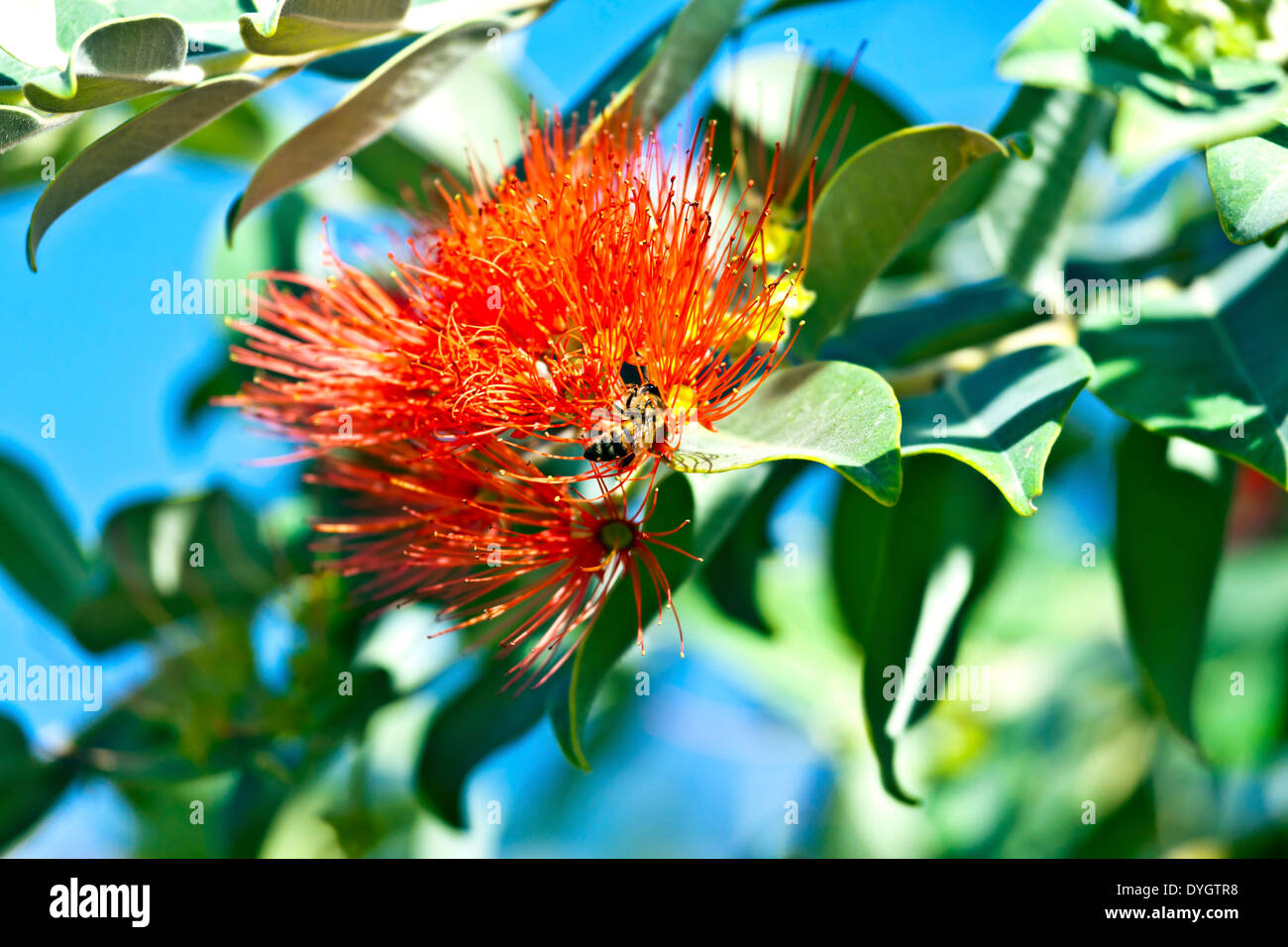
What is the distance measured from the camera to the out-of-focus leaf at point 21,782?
4.47ft

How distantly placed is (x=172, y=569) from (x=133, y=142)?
845mm

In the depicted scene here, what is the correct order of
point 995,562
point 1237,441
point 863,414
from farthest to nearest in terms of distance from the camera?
point 995,562
point 1237,441
point 863,414

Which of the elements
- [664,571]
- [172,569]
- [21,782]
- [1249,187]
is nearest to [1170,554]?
[1249,187]

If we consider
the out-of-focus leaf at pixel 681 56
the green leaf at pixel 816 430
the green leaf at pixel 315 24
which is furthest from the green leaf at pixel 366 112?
the green leaf at pixel 816 430

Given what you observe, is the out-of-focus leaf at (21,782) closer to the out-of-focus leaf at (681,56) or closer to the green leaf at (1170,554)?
the out-of-focus leaf at (681,56)

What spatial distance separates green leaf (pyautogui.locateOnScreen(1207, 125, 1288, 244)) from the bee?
1.46 ft

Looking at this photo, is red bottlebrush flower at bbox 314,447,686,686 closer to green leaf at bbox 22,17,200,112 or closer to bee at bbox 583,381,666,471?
bee at bbox 583,381,666,471

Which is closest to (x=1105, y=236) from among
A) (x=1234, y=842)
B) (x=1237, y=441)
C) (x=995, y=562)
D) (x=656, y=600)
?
(x=995, y=562)

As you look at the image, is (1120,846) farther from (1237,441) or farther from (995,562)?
(1237,441)

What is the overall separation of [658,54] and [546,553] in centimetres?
50

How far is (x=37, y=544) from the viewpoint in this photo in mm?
1549

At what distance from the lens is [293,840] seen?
1.34 m

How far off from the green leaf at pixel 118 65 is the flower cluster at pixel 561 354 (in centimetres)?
23

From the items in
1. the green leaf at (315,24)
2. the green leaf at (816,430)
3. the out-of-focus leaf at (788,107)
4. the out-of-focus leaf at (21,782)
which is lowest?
the out-of-focus leaf at (21,782)
